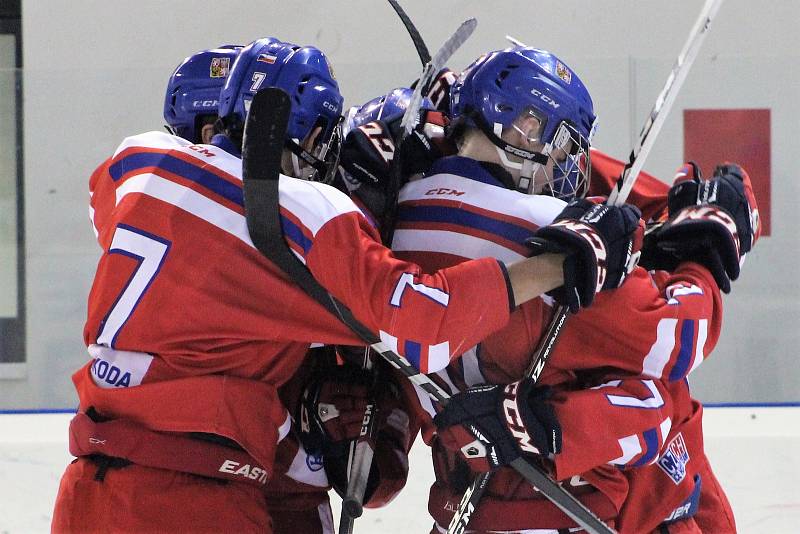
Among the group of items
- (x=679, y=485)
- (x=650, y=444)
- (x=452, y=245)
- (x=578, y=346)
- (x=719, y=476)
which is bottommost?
(x=719, y=476)

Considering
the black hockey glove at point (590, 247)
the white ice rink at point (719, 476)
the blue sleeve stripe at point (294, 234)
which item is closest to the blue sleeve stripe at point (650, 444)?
the black hockey glove at point (590, 247)

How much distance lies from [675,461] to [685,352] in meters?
0.21

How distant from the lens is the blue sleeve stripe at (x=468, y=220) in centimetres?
166

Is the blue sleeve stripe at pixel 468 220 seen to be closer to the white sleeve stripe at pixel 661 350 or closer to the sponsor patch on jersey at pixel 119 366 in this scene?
the white sleeve stripe at pixel 661 350

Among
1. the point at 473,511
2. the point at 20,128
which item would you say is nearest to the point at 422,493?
the point at 473,511

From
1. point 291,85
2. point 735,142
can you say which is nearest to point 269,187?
point 291,85

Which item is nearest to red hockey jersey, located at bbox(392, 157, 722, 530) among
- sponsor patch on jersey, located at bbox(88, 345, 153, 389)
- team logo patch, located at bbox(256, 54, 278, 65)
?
team logo patch, located at bbox(256, 54, 278, 65)

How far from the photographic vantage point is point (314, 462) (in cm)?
195

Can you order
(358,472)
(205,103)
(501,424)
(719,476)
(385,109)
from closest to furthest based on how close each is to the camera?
(501,424), (358,472), (385,109), (205,103), (719,476)

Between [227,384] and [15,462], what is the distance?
4.99 ft

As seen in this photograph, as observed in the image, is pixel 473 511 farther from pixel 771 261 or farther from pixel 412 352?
pixel 771 261

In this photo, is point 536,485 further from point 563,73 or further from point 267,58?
point 267,58

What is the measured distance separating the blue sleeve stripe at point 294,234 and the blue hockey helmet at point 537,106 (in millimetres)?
383

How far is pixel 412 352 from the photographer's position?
1.54 meters
